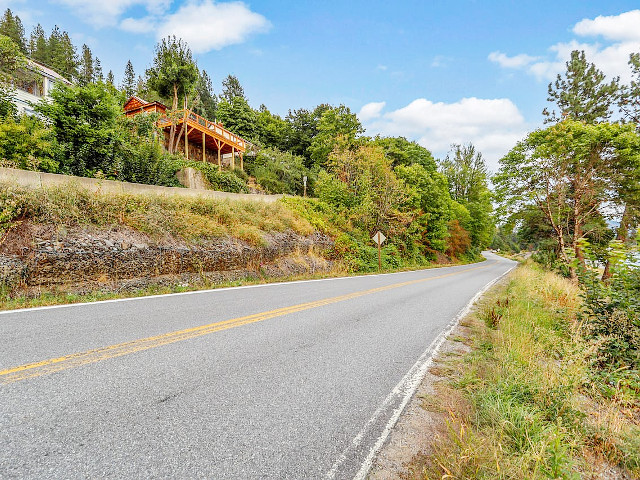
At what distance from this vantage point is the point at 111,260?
7578 millimetres

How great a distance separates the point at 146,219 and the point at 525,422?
389 inches

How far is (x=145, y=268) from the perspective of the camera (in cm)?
814

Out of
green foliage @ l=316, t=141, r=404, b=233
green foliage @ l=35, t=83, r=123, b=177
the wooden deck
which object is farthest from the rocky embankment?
the wooden deck

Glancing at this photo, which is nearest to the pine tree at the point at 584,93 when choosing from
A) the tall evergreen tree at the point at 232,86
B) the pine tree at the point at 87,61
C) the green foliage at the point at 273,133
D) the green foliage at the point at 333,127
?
the green foliage at the point at 333,127

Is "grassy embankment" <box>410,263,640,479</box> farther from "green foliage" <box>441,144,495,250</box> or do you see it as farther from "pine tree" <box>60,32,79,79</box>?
"pine tree" <box>60,32,79,79</box>

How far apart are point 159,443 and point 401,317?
17.0ft

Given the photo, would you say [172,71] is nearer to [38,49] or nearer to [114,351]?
[114,351]

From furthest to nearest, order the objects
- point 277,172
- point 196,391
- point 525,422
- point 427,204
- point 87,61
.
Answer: point 87,61
point 427,204
point 277,172
point 196,391
point 525,422

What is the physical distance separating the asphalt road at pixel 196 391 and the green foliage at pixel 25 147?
8149mm

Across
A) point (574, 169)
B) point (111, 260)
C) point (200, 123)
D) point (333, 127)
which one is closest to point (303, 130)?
point (333, 127)

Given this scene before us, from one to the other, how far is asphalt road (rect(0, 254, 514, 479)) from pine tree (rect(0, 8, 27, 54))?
60.2m

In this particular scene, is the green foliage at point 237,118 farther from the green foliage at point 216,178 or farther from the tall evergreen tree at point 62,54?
the tall evergreen tree at point 62,54

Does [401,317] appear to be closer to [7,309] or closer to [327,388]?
[327,388]

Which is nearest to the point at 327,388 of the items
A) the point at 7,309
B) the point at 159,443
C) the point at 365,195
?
the point at 159,443
